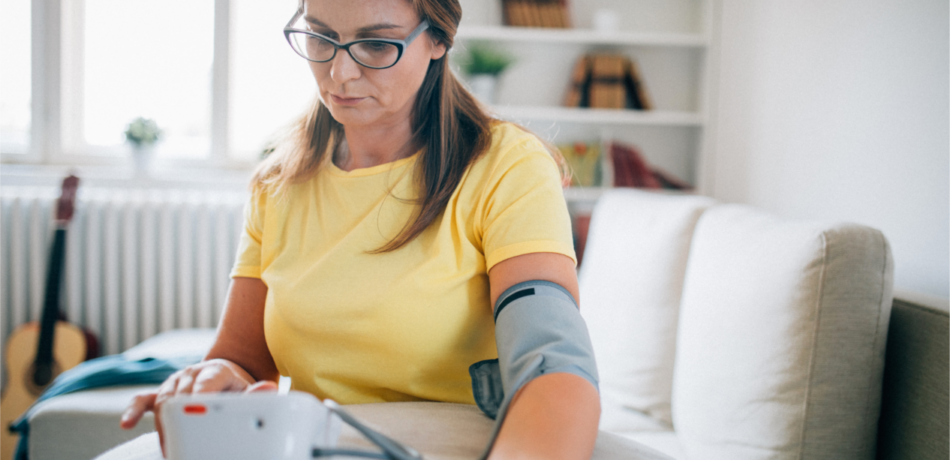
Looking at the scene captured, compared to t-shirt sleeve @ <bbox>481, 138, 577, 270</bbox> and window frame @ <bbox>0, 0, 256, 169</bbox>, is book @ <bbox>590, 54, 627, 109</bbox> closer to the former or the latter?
window frame @ <bbox>0, 0, 256, 169</bbox>

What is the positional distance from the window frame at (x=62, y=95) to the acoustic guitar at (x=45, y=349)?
434 mm

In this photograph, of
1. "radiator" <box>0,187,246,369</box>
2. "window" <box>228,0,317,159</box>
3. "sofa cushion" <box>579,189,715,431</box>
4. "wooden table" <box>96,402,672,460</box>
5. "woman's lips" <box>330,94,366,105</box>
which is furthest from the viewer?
"window" <box>228,0,317,159</box>

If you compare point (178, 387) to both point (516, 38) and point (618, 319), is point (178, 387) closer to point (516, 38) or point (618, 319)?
point (618, 319)

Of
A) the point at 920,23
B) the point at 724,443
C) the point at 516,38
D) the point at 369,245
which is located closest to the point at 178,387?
the point at 369,245

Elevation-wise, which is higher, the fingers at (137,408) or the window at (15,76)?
the window at (15,76)

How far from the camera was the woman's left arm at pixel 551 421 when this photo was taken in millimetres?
524

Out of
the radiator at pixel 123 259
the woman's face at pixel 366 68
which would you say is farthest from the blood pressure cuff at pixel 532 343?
the radiator at pixel 123 259

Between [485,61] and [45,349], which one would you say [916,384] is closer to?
[485,61]

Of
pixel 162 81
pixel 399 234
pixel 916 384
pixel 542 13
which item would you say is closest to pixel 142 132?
pixel 162 81

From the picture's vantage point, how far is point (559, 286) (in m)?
0.67

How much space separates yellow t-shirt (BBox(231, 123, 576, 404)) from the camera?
0.75m

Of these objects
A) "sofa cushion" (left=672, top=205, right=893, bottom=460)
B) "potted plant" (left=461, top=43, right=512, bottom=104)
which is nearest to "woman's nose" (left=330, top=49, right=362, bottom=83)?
"sofa cushion" (left=672, top=205, right=893, bottom=460)

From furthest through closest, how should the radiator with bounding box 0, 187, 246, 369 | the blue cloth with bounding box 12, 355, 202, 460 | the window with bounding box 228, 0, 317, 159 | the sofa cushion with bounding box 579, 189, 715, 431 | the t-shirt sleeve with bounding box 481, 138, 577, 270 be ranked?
the window with bounding box 228, 0, 317, 159, the radiator with bounding box 0, 187, 246, 369, the blue cloth with bounding box 12, 355, 202, 460, the sofa cushion with bounding box 579, 189, 715, 431, the t-shirt sleeve with bounding box 481, 138, 577, 270

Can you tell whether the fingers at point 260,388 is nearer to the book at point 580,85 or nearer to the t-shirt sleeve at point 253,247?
the t-shirt sleeve at point 253,247
